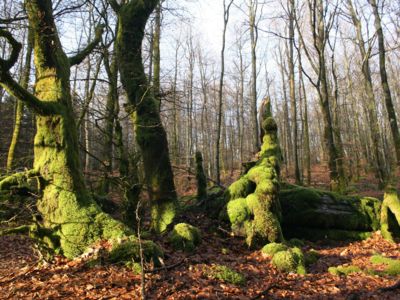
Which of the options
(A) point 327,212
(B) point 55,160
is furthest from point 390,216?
(B) point 55,160

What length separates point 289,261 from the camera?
21.0 ft

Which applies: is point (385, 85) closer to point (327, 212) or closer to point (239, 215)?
point (327, 212)

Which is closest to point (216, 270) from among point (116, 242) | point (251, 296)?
point (251, 296)

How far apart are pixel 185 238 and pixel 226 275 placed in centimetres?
173

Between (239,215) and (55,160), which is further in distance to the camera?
(239,215)

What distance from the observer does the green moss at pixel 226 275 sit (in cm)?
546

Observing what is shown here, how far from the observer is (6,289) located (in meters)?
4.75

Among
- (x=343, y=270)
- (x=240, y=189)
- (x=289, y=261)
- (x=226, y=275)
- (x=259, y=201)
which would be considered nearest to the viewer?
(x=226, y=275)

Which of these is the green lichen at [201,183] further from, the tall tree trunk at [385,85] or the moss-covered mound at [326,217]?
the tall tree trunk at [385,85]

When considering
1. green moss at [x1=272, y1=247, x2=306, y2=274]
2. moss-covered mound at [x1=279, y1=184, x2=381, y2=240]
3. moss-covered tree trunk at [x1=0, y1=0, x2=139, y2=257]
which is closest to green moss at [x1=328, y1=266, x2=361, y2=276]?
green moss at [x1=272, y1=247, x2=306, y2=274]

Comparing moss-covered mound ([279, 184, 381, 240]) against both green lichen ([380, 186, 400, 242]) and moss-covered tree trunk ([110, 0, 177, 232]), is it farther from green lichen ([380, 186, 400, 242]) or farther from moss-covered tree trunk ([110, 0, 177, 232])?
moss-covered tree trunk ([110, 0, 177, 232])

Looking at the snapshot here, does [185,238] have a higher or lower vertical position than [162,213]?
lower

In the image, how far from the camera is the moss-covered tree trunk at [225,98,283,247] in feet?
26.1

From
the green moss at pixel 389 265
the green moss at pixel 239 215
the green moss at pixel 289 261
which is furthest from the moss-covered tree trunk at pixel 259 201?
the green moss at pixel 389 265
